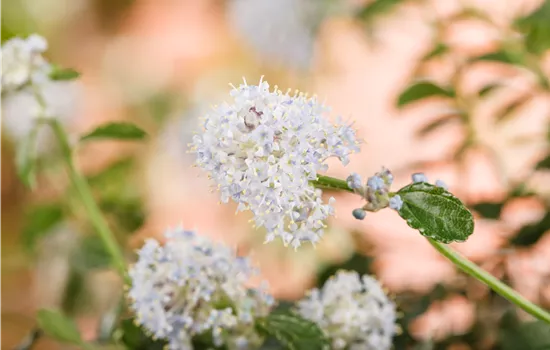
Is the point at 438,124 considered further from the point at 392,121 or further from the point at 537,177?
the point at 392,121

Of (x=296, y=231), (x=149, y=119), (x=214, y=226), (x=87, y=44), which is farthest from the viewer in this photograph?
(x=87, y=44)

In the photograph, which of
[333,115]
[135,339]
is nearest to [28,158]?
[135,339]

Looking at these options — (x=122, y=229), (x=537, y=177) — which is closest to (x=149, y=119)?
(x=122, y=229)

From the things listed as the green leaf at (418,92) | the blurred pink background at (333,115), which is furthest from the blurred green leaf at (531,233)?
the green leaf at (418,92)

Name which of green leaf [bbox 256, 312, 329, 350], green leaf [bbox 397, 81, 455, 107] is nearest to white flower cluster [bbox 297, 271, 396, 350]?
green leaf [bbox 256, 312, 329, 350]

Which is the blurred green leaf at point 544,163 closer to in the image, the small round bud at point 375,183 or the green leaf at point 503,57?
the green leaf at point 503,57

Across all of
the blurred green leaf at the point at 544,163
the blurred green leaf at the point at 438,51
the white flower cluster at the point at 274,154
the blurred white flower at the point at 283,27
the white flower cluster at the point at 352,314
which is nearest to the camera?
the white flower cluster at the point at 274,154
